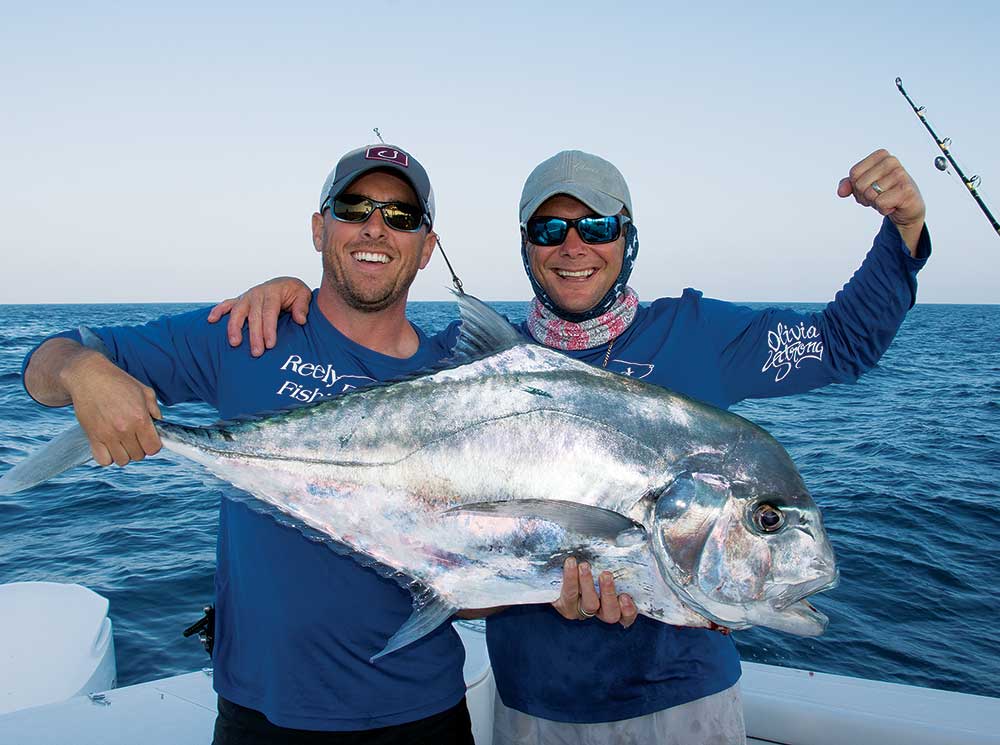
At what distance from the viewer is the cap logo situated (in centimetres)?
287

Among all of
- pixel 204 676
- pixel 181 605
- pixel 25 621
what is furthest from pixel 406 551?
pixel 181 605

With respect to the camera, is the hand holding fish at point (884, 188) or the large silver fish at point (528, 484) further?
the hand holding fish at point (884, 188)

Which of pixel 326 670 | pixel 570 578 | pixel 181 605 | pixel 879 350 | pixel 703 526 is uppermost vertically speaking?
pixel 879 350

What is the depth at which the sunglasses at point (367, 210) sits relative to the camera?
9.32 feet

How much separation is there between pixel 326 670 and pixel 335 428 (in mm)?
834

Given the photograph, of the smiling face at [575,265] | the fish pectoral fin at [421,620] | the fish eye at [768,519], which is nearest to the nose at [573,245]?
the smiling face at [575,265]

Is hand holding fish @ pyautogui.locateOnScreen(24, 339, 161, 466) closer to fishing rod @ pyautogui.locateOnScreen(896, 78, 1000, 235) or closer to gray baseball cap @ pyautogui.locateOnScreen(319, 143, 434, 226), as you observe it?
gray baseball cap @ pyautogui.locateOnScreen(319, 143, 434, 226)

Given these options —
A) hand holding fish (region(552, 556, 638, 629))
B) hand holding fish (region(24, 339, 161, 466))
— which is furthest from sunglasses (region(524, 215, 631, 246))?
hand holding fish (region(24, 339, 161, 466))

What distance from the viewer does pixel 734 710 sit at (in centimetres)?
264

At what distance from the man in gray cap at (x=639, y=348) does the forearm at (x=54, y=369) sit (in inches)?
21.5

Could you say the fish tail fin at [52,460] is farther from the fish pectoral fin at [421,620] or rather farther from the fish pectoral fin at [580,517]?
the fish pectoral fin at [580,517]

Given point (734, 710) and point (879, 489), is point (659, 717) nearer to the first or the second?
point (734, 710)

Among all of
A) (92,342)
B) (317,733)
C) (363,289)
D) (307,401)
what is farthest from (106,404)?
(317,733)

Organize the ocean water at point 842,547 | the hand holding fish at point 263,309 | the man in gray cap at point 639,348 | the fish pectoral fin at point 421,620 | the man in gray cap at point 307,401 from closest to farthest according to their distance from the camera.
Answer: the fish pectoral fin at point 421,620 < the man in gray cap at point 307,401 < the man in gray cap at point 639,348 < the hand holding fish at point 263,309 < the ocean water at point 842,547
